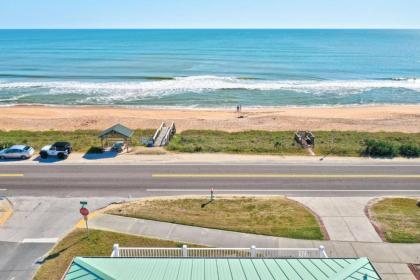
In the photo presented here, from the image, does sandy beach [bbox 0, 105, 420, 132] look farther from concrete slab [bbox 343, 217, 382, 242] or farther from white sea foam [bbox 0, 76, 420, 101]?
concrete slab [bbox 343, 217, 382, 242]

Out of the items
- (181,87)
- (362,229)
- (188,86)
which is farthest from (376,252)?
(188,86)

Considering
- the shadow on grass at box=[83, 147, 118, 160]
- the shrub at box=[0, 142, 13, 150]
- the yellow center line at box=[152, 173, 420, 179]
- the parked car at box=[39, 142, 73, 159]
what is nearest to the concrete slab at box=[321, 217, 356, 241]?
the yellow center line at box=[152, 173, 420, 179]

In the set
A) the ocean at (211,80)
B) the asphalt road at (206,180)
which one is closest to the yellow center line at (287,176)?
the asphalt road at (206,180)

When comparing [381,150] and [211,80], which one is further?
[211,80]

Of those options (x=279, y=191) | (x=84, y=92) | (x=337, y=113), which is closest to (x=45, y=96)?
(x=84, y=92)

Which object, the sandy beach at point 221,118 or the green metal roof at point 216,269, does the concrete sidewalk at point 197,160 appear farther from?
the green metal roof at point 216,269

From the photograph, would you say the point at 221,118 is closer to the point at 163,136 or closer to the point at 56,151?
the point at 163,136
